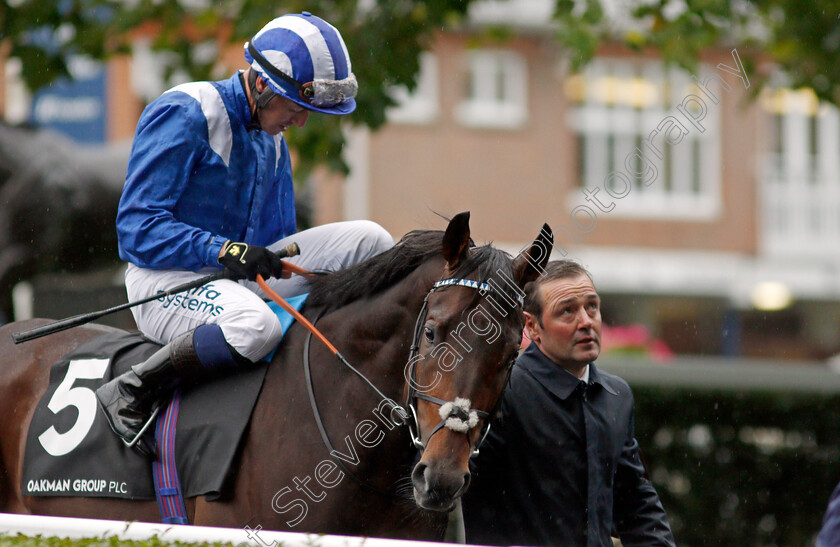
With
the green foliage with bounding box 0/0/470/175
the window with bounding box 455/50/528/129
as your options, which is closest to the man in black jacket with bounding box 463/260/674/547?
the green foliage with bounding box 0/0/470/175

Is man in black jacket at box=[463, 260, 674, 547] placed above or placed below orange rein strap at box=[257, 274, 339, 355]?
below

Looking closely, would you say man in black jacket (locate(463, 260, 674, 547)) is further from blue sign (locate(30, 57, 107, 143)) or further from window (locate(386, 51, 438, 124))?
window (locate(386, 51, 438, 124))

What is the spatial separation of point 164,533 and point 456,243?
1210mm

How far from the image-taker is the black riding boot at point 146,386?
3340 mm

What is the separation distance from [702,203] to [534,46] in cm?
440

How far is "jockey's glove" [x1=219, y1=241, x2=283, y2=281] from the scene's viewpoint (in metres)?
3.37

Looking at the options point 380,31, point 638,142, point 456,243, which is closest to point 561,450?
point 456,243

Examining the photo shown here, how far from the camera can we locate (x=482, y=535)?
139 inches

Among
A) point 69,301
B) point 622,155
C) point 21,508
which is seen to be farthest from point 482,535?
point 622,155

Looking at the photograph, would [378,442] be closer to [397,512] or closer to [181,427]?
[397,512]

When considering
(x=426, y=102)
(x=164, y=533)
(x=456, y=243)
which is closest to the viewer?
(x=164, y=533)

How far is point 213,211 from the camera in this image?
362cm

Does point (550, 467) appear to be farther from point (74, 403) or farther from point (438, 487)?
point (74, 403)

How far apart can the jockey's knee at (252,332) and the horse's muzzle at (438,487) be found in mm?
730
